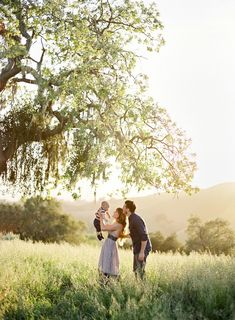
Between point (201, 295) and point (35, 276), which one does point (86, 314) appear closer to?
point (201, 295)

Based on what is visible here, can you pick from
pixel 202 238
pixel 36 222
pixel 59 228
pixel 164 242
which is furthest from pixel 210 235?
pixel 36 222

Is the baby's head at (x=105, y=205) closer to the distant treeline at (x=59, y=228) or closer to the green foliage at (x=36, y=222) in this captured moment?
the distant treeline at (x=59, y=228)

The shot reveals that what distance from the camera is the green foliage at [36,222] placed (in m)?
51.1

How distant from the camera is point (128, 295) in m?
11.4

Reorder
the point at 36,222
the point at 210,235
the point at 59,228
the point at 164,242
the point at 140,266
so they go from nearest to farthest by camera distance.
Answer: the point at 140,266 < the point at 210,235 < the point at 164,242 < the point at 36,222 < the point at 59,228

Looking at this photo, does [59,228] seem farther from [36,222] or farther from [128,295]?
[128,295]

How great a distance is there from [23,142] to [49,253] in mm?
4975

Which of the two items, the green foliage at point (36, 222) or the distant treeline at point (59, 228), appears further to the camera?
the green foliage at point (36, 222)

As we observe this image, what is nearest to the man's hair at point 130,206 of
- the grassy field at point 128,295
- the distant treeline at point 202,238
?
the grassy field at point 128,295

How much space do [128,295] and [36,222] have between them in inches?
1621

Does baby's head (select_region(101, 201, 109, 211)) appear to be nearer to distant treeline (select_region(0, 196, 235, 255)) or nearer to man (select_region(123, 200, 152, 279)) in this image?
man (select_region(123, 200, 152, 279))

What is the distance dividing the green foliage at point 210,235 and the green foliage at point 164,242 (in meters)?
1.15

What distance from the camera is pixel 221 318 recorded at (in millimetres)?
10953

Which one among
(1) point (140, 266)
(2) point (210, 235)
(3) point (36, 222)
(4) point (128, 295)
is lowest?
(4) point (128, 295)
